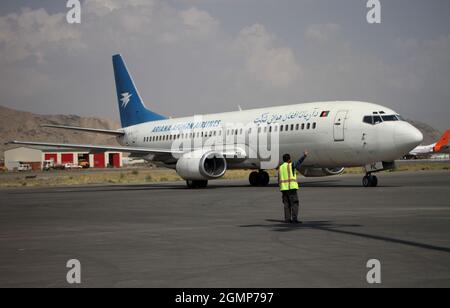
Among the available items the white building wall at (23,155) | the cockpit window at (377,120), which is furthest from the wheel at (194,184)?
the white building wall at (23,155)

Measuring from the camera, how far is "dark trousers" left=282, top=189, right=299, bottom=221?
49.2 feet

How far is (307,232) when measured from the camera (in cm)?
1305

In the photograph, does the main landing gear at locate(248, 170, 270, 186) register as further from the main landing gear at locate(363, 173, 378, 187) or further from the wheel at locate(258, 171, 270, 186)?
the main landing gear at locate(363, 173, 378, 187)

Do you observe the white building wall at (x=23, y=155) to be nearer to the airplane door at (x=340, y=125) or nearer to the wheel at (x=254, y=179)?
the wheel at (x=254, y=179)

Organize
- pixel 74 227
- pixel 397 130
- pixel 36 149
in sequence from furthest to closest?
A: pixel 36 149 < pixel 397 130 < pixel 74 227

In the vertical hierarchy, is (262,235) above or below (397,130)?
below

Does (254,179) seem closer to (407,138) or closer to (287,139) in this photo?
(287,139)

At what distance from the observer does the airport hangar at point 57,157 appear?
123375 mm

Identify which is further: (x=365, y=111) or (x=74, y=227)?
(x=365, y=111)

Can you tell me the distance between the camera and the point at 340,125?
94.3 feet
